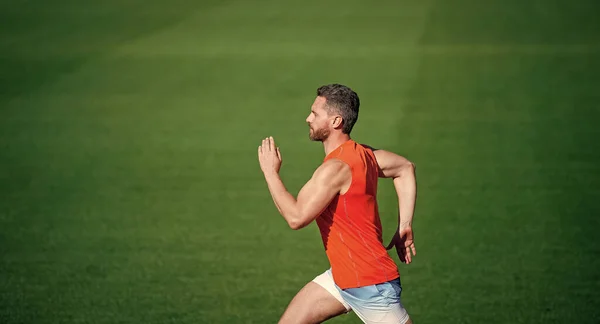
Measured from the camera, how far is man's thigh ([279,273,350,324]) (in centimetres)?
509

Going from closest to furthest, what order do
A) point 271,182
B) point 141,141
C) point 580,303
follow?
point 271,182
point 580,303
point 141,141

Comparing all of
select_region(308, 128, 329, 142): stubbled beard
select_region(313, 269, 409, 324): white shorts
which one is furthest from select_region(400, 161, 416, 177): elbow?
select_region(313, 269, 409, 324): white shorts

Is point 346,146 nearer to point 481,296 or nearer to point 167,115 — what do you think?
point 481,296

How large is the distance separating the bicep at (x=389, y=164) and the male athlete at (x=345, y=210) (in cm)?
21

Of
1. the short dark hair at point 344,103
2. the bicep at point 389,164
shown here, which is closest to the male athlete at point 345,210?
the short dark hair at point 344,103

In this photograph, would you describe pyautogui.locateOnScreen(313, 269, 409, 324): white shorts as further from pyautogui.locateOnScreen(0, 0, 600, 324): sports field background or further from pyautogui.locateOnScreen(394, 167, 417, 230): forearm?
pyautogui.locateOnScreen(0, 0, 600, 324): sports field background

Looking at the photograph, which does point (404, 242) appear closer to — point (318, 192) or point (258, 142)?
point (318, 192)

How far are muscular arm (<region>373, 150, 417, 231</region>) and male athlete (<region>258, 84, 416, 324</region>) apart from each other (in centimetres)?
25

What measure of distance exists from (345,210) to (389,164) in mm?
613

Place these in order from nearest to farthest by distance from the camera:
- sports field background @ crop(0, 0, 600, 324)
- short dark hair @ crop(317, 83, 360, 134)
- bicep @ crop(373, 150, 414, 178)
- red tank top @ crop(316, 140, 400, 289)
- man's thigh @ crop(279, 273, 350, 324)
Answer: red tank top @ crop(316, 140, 400, 289) < short dark hair @ crop(317, 83, 360, 134) < man's thigh @ crop(279, 273, 350, 324) < bicep @ crop(373, 150, 414, 178) < sports field background @ crop(0, 0, 600, 324)

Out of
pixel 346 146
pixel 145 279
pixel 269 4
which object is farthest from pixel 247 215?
pixel 269 4

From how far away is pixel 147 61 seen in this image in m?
13.9

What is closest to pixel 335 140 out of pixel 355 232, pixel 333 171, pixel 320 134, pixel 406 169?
pixel 320 134

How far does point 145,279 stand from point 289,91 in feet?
19.6
